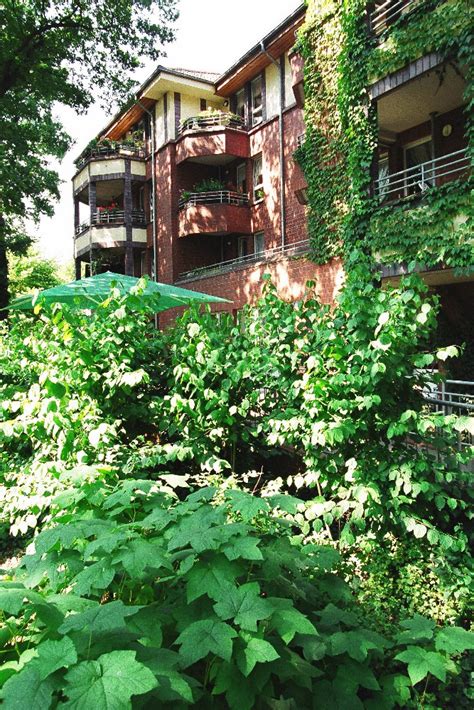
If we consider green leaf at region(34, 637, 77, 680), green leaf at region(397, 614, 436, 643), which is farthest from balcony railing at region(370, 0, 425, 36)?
green leaf at region(34, 637, 77, 680)

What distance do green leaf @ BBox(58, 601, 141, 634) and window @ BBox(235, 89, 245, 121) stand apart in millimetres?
23257

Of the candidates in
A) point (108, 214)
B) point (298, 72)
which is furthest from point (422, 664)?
point (108, 214)

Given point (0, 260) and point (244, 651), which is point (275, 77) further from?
point (244, 651)

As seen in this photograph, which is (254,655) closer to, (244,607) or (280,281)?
(244,607)

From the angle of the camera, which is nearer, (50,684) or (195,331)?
(50,684)

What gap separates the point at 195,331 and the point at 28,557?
3.02 metres

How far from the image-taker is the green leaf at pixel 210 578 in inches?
84.7

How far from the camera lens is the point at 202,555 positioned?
238cm

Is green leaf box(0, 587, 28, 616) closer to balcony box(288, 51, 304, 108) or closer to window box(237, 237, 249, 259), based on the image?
balcony box(288, 51, 304, 108)

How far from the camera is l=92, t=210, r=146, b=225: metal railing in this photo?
84.9ft

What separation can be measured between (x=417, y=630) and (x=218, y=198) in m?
21.2

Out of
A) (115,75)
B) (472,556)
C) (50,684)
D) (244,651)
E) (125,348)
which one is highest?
(115,75)

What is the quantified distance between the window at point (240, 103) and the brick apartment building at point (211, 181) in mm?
45

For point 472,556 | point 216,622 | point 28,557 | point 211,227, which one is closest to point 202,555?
point 216,622
